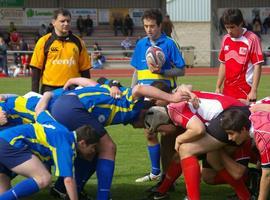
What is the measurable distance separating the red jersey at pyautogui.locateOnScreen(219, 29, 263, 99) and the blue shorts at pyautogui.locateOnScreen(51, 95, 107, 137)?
2.33 m

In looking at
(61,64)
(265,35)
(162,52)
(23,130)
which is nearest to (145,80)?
(162,52)

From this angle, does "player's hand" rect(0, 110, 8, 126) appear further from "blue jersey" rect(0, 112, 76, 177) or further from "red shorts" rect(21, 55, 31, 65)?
"red shorts" rect(21, 55, 31, 65)

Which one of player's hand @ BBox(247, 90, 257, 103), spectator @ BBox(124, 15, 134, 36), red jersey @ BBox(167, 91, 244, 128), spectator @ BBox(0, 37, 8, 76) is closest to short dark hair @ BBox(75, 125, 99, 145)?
red jersey @ BBox(167, 91, 244, 128)

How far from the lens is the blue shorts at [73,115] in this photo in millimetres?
5598

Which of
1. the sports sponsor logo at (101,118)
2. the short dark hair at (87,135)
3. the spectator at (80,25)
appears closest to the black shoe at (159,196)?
the sports sponsor logo at (101,118)

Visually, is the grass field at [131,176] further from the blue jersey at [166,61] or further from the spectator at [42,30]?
the spectator at [42,30]

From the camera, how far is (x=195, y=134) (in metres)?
5.54

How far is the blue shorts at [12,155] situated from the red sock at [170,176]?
1.52m

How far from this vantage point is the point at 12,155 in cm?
520

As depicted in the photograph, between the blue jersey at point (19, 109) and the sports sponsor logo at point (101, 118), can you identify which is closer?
the sports sponsor logo at point (101, 118)

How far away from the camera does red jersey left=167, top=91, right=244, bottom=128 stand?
5.63m

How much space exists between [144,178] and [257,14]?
3322cm

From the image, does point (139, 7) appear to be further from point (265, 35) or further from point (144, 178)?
point (144, 178)

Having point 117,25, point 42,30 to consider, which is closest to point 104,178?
point 42,30
